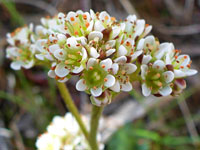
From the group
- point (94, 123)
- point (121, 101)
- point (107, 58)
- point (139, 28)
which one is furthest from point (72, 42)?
point (121, 101)

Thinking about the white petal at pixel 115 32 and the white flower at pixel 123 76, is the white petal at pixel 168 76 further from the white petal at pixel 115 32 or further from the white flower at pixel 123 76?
the white petal at pixel 115 32

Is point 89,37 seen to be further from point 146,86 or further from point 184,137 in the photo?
point 184,137

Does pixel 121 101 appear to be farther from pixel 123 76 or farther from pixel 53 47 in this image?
pixel 53 47

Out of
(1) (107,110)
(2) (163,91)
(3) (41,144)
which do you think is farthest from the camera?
(1) (107,110)

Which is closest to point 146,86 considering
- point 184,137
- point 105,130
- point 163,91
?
point 163,91

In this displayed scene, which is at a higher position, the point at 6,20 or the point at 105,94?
the point at 6,20

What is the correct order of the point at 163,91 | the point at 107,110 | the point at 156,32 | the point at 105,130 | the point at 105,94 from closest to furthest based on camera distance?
the point at 105,94 → the point at 163,91 → the point at 105,130 → the point at 107,110 → the point at 156,32

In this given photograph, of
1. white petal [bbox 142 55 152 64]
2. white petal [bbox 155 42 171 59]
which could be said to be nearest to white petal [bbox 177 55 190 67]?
white petal [bbox 155 42 171 59]

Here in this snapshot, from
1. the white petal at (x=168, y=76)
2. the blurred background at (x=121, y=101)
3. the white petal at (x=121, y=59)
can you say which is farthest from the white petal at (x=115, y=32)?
the blurred background at (x=121, y=101)
